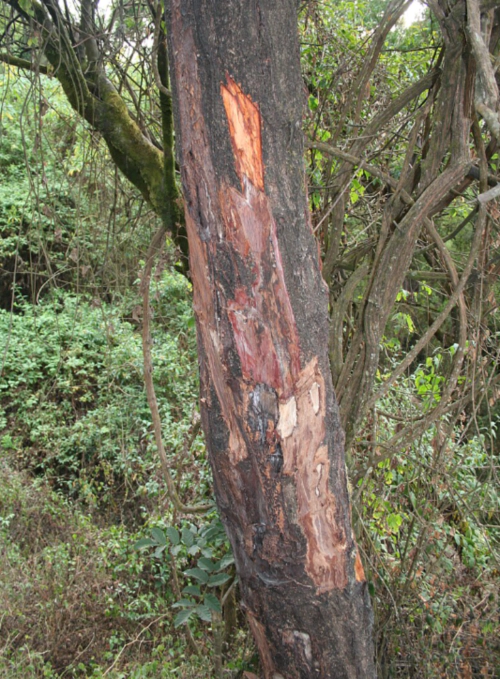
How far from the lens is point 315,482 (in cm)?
141

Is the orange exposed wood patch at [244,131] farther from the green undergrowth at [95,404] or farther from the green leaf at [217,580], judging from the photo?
the green undergrowth at [95,404]

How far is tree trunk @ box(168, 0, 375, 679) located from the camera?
4.14 ft

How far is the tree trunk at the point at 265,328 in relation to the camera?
4.14ft

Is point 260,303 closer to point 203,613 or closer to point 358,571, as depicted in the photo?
point 358,571

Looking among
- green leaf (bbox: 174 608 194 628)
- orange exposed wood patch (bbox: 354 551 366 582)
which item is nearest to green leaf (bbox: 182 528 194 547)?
green leaf (bbox: 174 608 194 628)

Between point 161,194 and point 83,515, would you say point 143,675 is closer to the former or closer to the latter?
point 83,515

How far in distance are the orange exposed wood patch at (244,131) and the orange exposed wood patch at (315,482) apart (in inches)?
18.9

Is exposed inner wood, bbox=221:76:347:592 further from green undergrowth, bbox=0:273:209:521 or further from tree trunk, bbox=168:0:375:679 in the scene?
green undergrowth, bbox=0:273:209:521

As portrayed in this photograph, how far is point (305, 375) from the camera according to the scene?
1370mm

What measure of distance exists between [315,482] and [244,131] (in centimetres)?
87

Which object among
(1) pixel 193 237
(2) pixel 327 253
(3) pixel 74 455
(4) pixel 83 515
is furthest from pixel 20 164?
(1) pixel 193 237

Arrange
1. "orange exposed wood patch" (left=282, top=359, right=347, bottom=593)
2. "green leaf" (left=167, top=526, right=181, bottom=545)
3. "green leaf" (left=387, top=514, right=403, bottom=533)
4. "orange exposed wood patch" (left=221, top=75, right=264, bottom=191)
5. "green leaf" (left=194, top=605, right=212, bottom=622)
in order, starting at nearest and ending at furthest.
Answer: "orange exposed wood patch" (left=221, top=75, right=264, bottom=191) < "orange exposed wood patch" (left=282, top=359, right=347, bottom=593) < "green leaf" (left=194, top=605, right=212, bottom=622) < "green leaf" (left=167, top=526, right=181, bottom=545) < "green leaf" (left=387, top=514, right=403, bottom=533)

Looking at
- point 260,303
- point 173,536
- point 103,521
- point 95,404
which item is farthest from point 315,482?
point 95,404

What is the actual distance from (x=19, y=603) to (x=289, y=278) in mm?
3096
